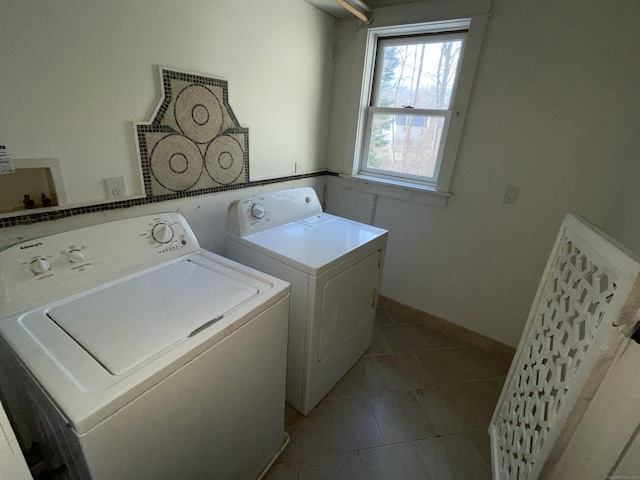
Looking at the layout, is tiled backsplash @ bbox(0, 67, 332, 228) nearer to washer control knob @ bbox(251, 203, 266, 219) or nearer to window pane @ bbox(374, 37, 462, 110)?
washer control knob @ bbox(251, 203, 266, 219)

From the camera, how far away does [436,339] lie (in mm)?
2363

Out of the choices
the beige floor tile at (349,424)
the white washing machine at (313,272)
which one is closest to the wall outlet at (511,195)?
the white washing machine at (313,272)

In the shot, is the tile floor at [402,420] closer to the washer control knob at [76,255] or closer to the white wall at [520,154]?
the white wall at [520,154]

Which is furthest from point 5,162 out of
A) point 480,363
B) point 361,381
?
point 480,363

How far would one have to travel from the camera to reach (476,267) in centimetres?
216

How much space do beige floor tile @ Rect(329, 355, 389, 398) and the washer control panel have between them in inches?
42.8

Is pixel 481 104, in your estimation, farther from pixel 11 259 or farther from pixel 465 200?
pixel 11 259

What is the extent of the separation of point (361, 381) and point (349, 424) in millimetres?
317

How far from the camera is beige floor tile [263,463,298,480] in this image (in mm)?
1379

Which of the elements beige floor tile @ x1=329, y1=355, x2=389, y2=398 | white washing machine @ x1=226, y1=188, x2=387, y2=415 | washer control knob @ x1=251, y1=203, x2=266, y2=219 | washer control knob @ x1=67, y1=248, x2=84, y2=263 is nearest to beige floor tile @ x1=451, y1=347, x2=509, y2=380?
beige floor tile @ x1=329, y1=355, x2=389, y2=398

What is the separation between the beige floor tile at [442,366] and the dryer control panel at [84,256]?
173 centimetres

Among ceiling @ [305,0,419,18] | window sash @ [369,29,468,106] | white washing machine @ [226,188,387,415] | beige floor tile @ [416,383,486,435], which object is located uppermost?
ceiling @ [305,0,419,18]

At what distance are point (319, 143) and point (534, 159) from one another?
4.92 feet

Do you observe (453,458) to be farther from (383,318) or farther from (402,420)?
(383,318)
